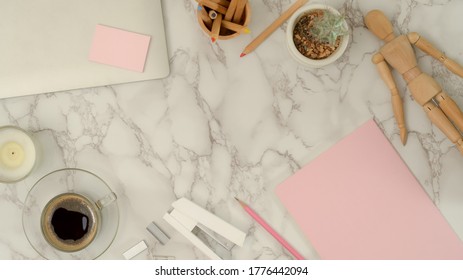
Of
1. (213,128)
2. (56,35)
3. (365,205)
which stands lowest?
(365,205)

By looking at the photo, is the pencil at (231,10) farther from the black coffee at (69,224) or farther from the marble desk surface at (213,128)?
the black coffee at (69,224)

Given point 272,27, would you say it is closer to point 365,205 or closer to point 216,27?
point 216,27

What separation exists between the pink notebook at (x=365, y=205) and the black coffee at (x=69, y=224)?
0.28 meters

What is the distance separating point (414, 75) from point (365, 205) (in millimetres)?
197

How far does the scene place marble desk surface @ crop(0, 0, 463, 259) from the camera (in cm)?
71

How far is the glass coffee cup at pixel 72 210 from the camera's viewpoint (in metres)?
0.69

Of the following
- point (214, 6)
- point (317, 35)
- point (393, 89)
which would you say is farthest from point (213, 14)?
point (393, 89)

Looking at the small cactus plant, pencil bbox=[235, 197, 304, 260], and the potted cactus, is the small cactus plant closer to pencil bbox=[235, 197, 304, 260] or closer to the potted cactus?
the potted cactus

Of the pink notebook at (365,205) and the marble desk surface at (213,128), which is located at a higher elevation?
the marble desk surface at (213,128)

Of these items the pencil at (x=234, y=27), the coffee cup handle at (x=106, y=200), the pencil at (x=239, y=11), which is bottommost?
the coffee cup handle at (x=106, y=200)

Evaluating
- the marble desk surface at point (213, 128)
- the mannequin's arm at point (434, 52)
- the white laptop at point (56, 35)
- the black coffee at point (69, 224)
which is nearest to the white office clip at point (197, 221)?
the marble desk surface at point (213, 128)

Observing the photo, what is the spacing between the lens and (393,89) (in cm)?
68

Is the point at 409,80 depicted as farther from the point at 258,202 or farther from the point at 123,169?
the point at 123,169
